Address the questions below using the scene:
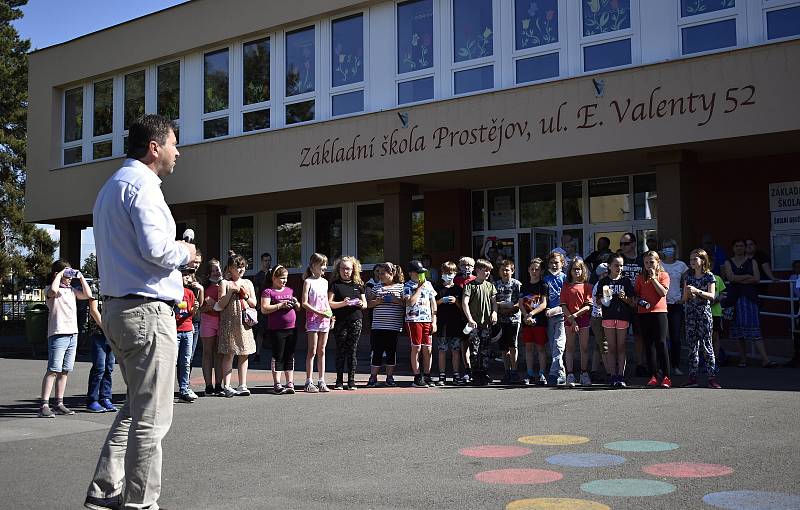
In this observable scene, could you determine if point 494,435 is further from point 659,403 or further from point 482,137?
point 482,137

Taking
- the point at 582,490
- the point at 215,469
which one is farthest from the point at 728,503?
the point at 215,469

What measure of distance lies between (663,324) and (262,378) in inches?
243

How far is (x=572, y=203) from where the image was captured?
1894 cm

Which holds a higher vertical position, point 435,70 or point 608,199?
point 435,70

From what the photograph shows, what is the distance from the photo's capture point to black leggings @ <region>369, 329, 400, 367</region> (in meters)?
12.3

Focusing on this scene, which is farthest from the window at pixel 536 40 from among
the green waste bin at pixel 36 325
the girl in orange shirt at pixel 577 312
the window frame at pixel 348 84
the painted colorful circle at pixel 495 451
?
the green waste bin at pixel 36 325

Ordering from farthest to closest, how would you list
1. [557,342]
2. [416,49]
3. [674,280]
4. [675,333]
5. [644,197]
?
[416,49] < [644,197] < [674,280] < [675,333] < [557,342]

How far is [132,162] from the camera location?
4.55 meters

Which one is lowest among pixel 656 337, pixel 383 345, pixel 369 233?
pixel 383 345

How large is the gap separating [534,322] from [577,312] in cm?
64

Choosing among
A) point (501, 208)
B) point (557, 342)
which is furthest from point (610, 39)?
point (557, 342)

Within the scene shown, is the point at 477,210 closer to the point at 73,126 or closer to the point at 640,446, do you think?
the point at 73,126

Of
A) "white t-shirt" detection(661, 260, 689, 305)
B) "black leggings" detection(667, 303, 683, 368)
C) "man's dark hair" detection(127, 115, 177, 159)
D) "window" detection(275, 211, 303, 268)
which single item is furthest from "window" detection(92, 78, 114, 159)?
"man's dark hair" detection(127, 115, 177, 159)

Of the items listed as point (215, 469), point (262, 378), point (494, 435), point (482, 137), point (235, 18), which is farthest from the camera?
point (235, 18)
